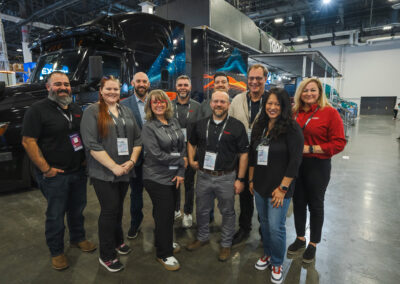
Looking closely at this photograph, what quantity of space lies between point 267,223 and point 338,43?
2388 centimetres

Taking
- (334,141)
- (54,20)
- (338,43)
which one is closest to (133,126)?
(334,141)

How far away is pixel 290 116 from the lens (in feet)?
5.89

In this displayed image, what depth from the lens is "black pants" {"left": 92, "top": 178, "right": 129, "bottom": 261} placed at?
197 centimetres

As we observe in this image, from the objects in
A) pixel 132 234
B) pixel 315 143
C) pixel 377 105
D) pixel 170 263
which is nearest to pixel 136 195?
pixel 132 234

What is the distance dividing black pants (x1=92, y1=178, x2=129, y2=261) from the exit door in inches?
995

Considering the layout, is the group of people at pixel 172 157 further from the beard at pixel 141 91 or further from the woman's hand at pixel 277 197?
the beard at pixel 141 91

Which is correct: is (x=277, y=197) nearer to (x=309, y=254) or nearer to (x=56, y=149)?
(x=309, y=254)

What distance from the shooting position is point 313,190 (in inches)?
84.6

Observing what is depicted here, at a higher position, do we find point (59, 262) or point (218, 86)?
point (218, 86)

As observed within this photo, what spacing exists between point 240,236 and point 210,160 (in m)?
0.99

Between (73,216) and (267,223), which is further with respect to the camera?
(73,216)

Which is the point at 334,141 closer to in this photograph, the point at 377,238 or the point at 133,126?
the point at 377,238

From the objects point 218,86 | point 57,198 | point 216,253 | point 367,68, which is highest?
point 367,68

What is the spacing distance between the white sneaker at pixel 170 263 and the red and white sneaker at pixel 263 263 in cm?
69
